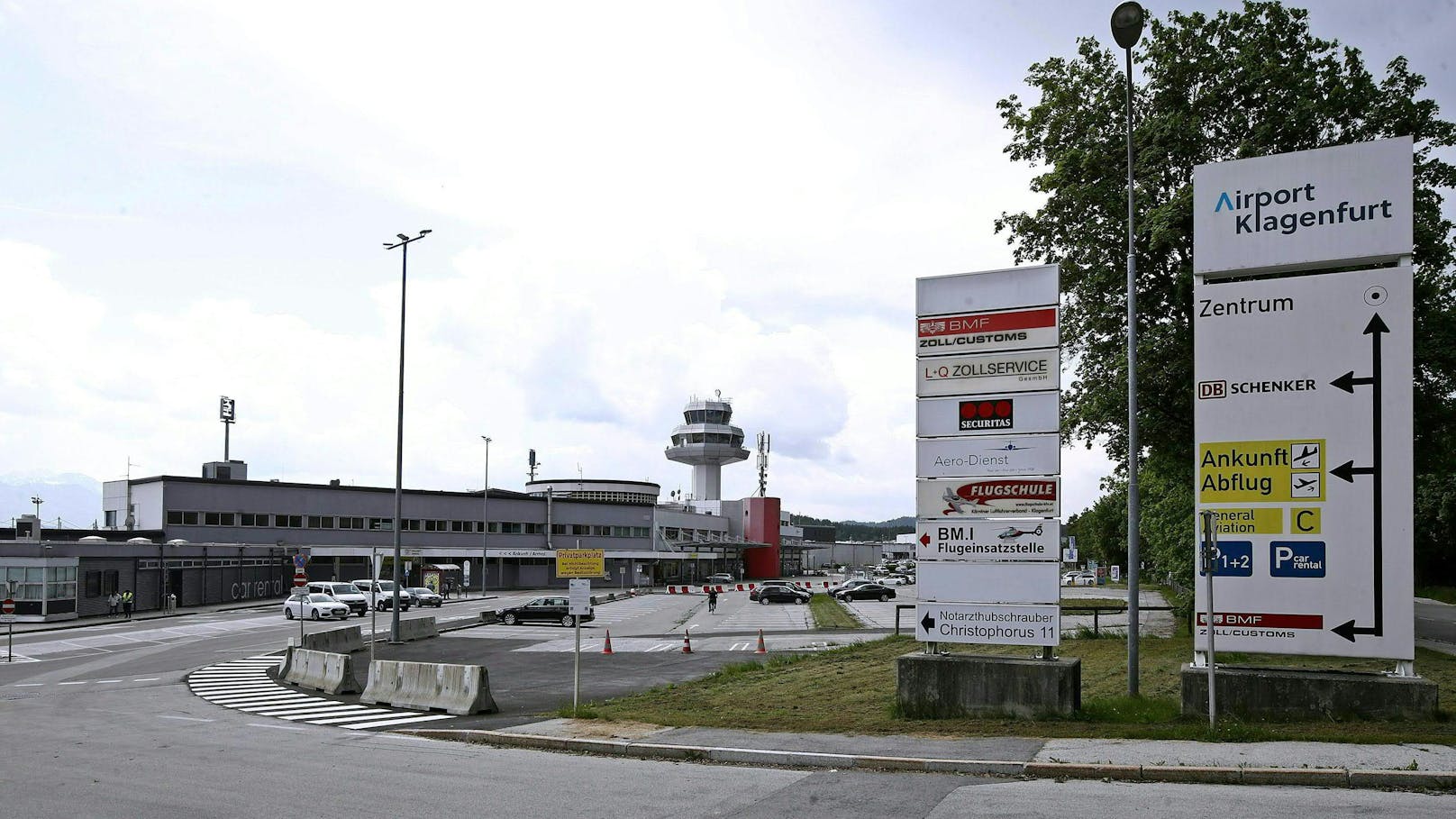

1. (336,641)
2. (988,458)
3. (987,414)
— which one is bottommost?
(336,641)

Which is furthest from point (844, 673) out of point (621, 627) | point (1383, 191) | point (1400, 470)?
point (621, 627)

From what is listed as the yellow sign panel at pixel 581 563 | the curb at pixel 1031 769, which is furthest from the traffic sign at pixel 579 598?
the curb at pixel 1031 769

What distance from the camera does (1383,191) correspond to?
1482 centimetres

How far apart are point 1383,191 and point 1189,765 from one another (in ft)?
28.3

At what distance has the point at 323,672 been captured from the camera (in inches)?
926

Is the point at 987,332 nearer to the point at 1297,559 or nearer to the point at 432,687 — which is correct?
the point at 1297,559

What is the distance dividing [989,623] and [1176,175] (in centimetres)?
1540

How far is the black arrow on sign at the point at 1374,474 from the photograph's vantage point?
47.5ft

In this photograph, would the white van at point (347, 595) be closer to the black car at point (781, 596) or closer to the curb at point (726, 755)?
the black car at point (781, 596)

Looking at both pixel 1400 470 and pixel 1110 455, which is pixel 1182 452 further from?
pixel 1400 470

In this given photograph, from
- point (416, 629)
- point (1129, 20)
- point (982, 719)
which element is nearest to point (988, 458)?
point (982, 719)

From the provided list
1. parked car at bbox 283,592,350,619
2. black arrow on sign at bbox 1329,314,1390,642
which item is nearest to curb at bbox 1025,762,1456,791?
black arrow on sign at bbox 1329,314,1390,642

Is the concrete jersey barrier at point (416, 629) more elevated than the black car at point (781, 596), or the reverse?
the concrete jersey barrier at point (416, 629)

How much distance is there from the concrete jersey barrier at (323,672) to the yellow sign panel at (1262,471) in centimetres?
1708
